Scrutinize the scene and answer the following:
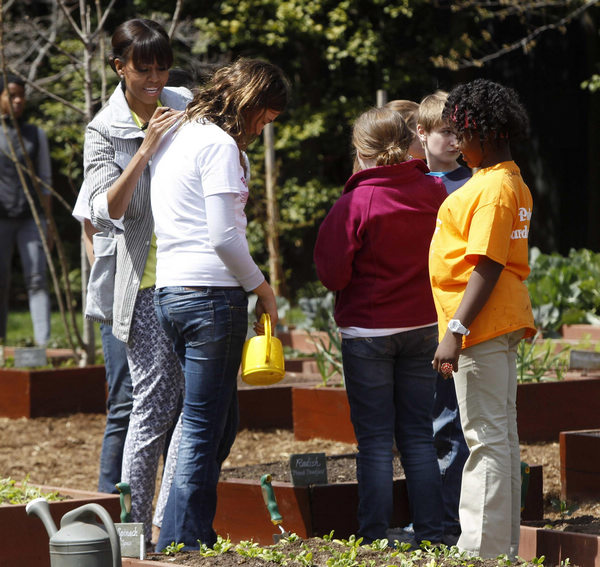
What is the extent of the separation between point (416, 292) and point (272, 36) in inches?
371

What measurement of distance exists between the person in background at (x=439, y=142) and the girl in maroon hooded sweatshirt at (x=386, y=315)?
271mm

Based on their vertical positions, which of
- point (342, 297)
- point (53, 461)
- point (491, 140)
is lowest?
point (53, 461)

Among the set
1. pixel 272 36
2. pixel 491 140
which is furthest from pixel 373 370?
pixel 272 36

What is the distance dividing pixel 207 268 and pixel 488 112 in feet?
3.18

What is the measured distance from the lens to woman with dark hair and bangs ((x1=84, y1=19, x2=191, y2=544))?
143 inches

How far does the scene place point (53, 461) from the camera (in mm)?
5535

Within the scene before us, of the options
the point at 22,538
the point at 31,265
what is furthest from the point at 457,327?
the point at 31,265

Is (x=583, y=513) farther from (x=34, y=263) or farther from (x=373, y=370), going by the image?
(x=34, y=263)

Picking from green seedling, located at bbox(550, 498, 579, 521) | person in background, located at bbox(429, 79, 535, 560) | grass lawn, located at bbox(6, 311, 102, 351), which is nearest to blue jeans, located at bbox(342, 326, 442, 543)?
person in background, located at bbox(429, 79, 535, 560)

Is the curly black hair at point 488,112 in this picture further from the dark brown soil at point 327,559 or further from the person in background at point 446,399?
the dark brown soil at point 327,559

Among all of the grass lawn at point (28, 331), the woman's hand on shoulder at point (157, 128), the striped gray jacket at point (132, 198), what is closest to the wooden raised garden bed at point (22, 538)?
the striped gray jacket at point (132, 198)

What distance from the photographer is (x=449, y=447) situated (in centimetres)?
396

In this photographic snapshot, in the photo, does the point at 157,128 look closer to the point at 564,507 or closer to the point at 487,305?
the point at 487,305

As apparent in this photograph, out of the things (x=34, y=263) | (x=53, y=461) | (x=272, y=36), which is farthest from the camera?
(x=272, y=36)
